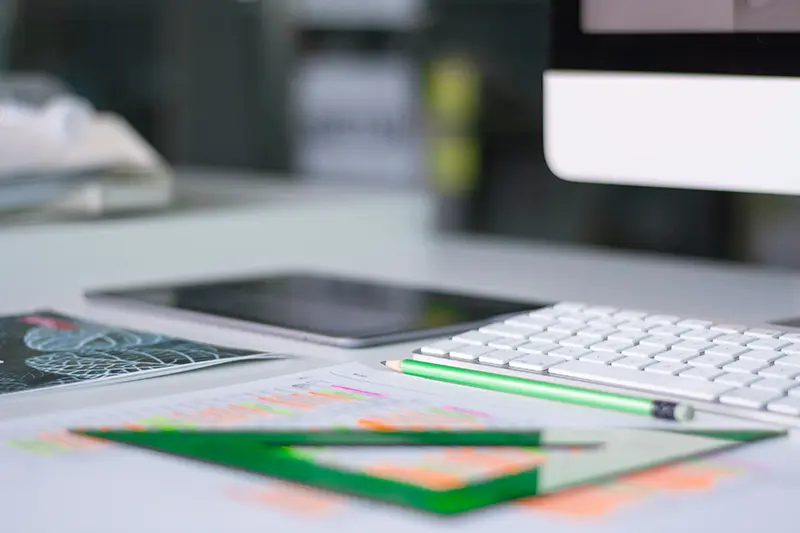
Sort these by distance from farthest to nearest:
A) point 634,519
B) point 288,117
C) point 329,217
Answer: point 288,117
point 329,217
point 634,519

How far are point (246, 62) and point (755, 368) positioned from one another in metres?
A: 2.57

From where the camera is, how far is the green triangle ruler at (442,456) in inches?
18.3

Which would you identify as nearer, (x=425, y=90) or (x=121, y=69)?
(x=425, y=90)

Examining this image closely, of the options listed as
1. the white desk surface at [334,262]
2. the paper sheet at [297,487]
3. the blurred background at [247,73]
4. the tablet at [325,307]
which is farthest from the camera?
the blurred background at [247,73]

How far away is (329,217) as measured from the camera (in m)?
1.24

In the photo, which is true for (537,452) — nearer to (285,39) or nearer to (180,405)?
(180,405)

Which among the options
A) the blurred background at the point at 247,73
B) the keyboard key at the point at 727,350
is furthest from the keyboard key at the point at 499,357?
the blurred background at the point at 247,73

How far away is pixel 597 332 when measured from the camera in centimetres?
69

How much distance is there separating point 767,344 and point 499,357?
15 centimetres

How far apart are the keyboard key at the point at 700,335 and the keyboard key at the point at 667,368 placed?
5cm

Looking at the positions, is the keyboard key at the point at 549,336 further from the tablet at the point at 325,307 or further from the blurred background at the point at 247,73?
the blurred background at the point at 247,73

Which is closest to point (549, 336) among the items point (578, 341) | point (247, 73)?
point (578, 341)

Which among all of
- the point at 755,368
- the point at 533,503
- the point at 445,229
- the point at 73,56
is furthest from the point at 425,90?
the point at 73,56

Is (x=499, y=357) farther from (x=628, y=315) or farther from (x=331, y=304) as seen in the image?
(x=331, y=304)
